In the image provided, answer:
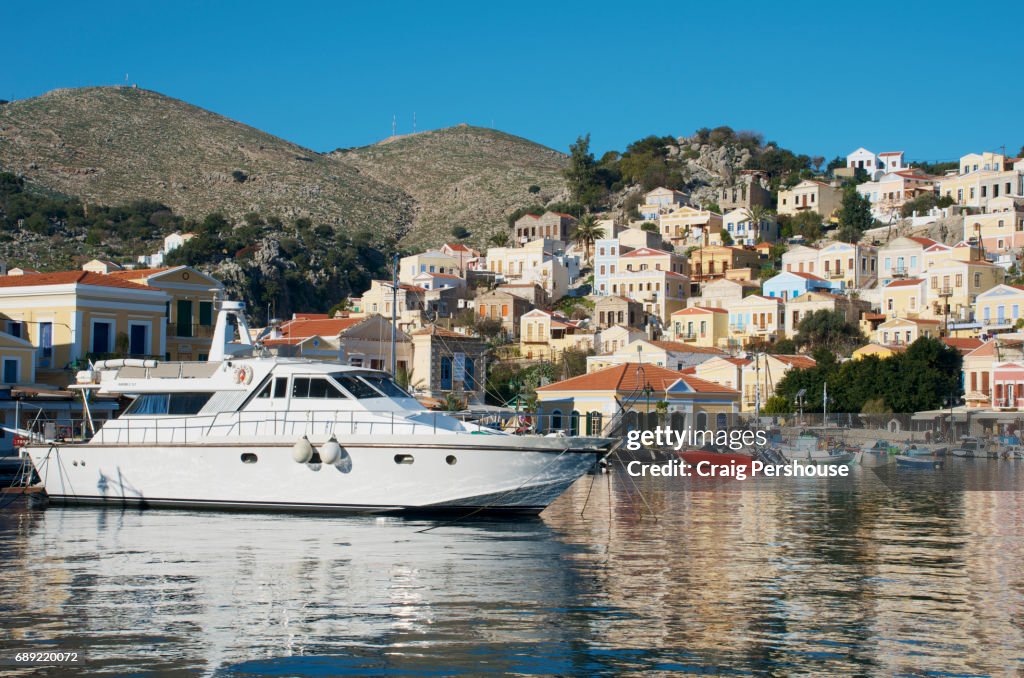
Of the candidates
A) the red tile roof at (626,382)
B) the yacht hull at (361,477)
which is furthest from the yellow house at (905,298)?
the yacht hull at (361,477)

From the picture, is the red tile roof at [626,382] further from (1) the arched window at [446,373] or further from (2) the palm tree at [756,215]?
(2) the palm tree at [756,215]

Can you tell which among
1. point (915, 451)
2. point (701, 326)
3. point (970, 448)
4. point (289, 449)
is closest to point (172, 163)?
point (701, 326)

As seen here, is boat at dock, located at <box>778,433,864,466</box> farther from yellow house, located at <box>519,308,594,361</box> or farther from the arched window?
yellow house, located at <box>519,308,594,361</box>

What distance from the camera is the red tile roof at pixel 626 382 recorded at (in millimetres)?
59438

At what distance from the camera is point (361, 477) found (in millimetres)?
25172

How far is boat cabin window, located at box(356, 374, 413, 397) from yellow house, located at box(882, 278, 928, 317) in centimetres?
7775

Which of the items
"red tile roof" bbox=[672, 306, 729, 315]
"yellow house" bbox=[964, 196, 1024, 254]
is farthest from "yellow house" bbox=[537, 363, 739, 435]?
"yellow house" bbox=[964, 196, 1024, 254]

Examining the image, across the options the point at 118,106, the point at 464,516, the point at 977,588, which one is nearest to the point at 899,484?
the point at 464,516

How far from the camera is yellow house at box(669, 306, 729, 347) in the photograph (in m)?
98.2

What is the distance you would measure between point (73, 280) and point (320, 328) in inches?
760

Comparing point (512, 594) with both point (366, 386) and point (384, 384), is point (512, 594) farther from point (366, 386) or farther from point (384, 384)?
point (384, 384)

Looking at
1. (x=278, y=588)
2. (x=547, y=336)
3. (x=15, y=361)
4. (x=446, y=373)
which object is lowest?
(x=278, y=588)

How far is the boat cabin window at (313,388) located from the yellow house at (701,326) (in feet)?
241

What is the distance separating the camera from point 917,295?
324 feet
